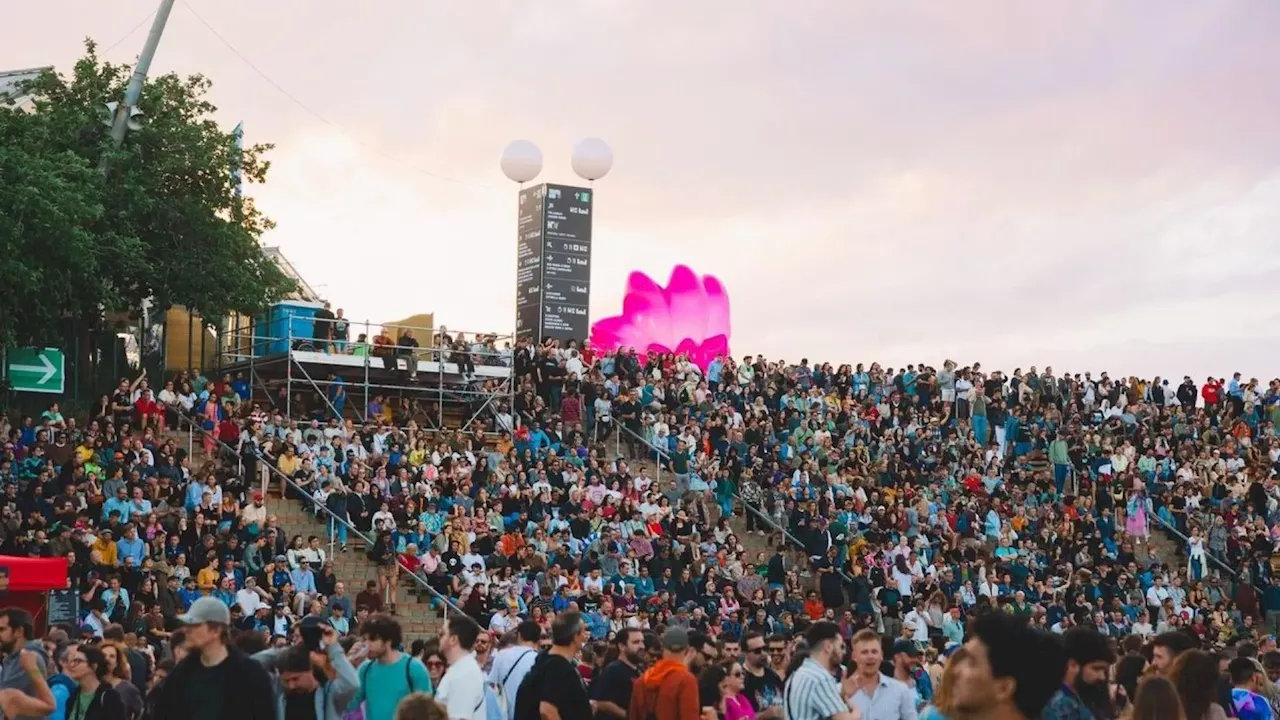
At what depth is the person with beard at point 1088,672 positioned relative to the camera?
904cm

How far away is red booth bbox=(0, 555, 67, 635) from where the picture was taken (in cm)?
1809

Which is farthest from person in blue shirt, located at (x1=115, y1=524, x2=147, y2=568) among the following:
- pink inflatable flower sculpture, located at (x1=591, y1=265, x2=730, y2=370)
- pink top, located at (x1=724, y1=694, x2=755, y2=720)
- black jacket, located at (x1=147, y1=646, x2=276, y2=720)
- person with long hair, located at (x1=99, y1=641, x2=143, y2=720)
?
pink inflatable flower sculpture, located at (x1=591, y1=265, x2=730, y2=370)

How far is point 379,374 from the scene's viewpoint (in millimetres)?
36688

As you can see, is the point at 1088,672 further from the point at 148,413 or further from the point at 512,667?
the point at 148,413

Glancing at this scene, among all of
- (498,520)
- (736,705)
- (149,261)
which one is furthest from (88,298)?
(736,705)

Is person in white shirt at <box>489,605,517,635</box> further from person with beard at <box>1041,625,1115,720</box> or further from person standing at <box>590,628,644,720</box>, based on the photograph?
person with beard at <box>1041,625,1115,720</box>

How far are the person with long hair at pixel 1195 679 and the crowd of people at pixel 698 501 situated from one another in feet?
35.6

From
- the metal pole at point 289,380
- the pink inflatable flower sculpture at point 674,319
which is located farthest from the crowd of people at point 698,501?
the pink inflatable flower sculpture at point 674,319

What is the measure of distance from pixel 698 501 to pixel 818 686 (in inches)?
907

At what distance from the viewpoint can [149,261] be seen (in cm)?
3422

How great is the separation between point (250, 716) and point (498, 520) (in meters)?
20.5

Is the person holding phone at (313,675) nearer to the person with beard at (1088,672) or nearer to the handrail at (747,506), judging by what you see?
the person with beard at (1088,672)

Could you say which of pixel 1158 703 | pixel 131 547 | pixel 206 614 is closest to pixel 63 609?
pixel 131 547

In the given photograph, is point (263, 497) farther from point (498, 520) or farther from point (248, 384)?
point (248, 384)
